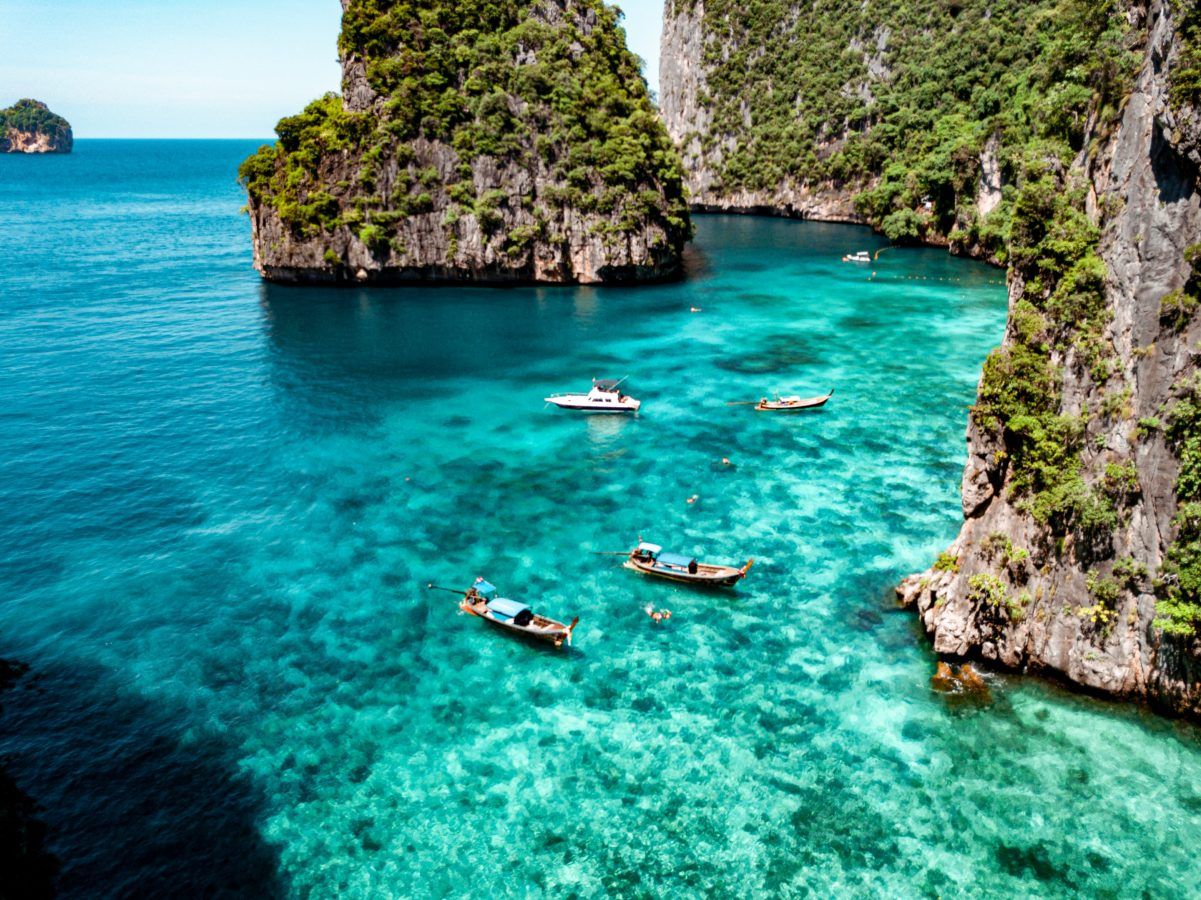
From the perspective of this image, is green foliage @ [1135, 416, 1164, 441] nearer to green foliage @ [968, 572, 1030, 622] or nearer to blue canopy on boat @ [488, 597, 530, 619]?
green foliage @ [968, 572, 1030, 622]

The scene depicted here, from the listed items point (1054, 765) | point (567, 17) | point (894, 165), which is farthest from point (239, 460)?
point (894, 165)

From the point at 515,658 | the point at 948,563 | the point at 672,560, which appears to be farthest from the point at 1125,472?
the point at 515,658

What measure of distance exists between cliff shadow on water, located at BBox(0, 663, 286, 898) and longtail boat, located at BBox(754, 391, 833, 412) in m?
41.0

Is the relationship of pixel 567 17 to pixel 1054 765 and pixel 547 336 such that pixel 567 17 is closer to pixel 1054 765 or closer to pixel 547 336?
pixel 547 336

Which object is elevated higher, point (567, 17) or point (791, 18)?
point (791, 18)

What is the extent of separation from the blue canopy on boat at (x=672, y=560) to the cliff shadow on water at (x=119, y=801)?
1896cm

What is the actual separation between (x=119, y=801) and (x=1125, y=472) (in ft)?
114

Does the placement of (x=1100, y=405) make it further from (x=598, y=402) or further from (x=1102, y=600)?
(x=598, y=402)

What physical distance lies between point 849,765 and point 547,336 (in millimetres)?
56534

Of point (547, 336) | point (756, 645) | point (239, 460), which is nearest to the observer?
point (756, 645)

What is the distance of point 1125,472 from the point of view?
24266mm

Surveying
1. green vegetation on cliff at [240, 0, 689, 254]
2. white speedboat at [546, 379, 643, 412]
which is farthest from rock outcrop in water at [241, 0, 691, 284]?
white speedboat at [546, 379, 643, 412]

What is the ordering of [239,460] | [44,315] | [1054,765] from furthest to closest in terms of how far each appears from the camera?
[44,315]
[239,460]
[1054,765]

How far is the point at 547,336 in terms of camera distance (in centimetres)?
7500
